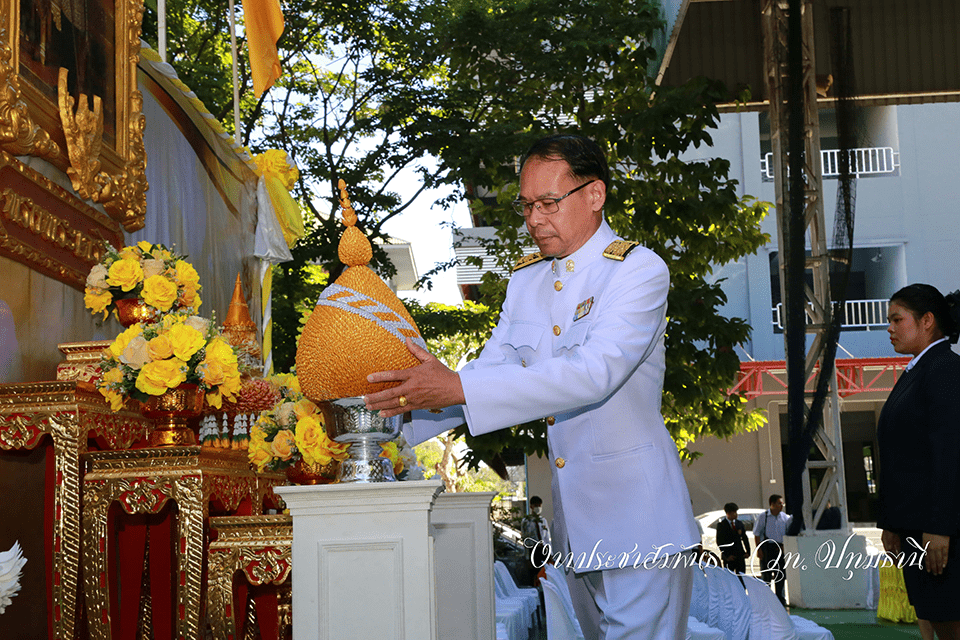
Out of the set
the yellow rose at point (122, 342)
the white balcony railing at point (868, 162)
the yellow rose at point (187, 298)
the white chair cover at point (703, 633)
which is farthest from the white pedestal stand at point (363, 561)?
the white balcony railing at point (868, 162)

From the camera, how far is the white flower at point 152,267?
10.7 ft

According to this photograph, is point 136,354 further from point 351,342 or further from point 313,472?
point 351,342

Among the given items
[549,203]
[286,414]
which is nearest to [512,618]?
[286,414]

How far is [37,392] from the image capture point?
2.64m

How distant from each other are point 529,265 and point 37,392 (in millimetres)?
1411

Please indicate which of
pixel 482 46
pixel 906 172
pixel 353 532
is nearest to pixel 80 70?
pixel 353 532

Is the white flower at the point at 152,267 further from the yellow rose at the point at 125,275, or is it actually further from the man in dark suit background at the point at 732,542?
the man in dark suit background at the point at 732,542

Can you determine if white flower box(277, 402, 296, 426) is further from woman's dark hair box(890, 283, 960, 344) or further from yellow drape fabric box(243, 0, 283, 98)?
yellow drape fabric box(243, 0, 283, 98)

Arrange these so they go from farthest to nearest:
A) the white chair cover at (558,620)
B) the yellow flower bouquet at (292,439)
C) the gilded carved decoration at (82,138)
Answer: the white chair cover at (558,620) < the gilded carved decoration at (82,138) < the yellow flower bouquet at (292,439)

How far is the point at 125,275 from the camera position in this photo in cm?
320

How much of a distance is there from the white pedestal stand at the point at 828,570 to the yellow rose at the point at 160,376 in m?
7.76

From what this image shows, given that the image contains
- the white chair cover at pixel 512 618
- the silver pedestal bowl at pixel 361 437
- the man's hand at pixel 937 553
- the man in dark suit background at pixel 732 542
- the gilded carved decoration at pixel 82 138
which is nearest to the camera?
the silver pedestal bowl at pixel 361 437

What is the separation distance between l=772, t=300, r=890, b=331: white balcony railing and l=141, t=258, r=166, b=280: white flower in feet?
51.4

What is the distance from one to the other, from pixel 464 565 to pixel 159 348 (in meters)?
1.19
